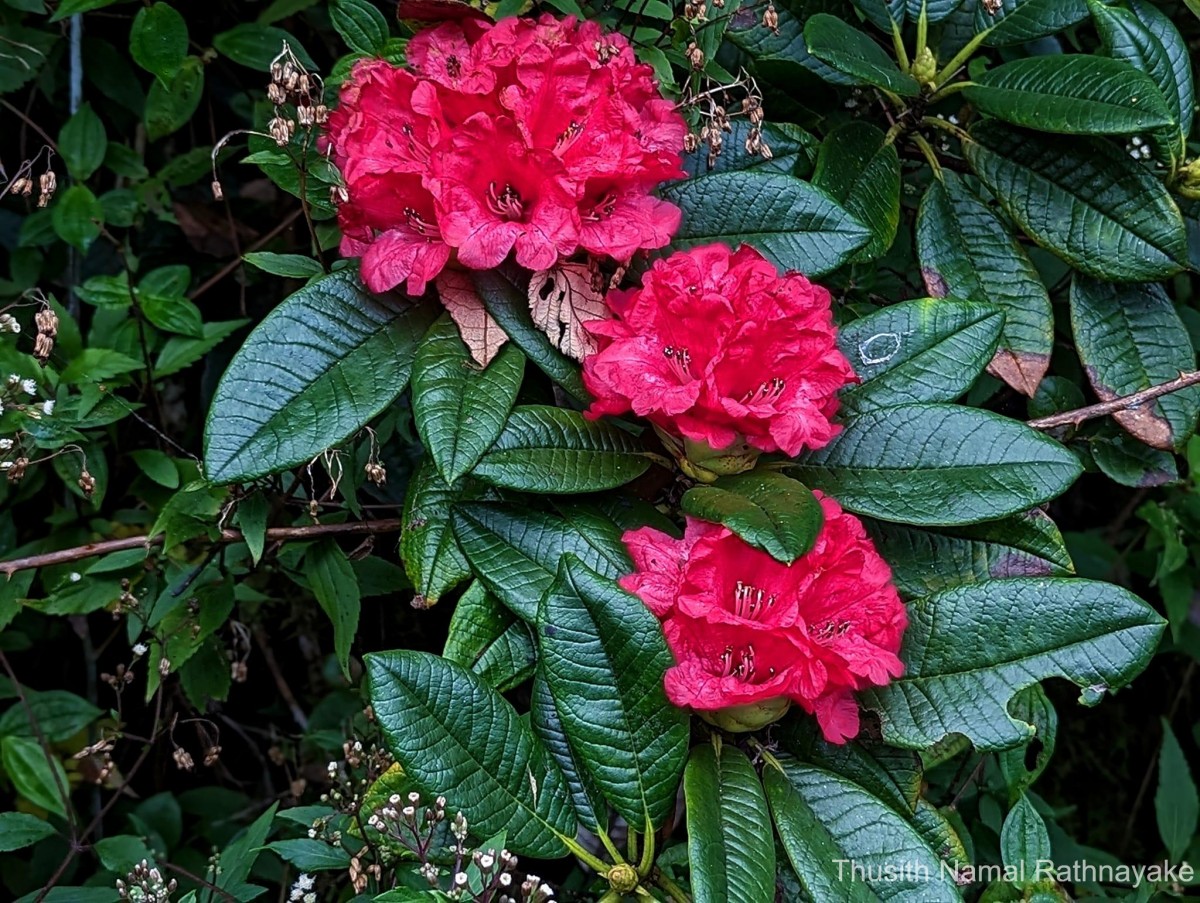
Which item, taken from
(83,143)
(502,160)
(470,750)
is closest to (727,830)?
(470,750)

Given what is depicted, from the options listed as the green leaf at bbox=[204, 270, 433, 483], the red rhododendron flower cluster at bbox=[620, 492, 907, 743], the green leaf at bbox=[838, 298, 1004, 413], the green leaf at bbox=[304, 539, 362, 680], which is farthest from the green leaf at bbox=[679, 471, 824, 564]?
the green leaf at bbox=[304, 539, 362, 680]

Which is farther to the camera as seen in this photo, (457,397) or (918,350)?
(918,350)

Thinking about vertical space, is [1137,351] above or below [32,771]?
above

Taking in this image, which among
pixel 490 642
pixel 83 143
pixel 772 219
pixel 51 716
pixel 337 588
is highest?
pixel 772 219

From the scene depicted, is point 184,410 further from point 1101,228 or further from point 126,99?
point 1101,228

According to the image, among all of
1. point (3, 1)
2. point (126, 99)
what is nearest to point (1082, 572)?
point (126, 99)

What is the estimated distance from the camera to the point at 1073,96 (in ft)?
3.85

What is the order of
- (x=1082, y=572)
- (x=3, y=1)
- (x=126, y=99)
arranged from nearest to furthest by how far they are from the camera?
(x=3, y=1) → (x=126, y=99) → (x=1082, y=572)

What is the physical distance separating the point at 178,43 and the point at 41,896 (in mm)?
964

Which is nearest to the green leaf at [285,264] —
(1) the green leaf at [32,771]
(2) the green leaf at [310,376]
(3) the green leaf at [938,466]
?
(2) the green leaf at [310,376]

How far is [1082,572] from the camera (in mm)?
1882

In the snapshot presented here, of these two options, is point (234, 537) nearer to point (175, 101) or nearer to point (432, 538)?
point (432, 538)

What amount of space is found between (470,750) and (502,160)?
0.50m

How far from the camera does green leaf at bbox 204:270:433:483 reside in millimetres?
974
